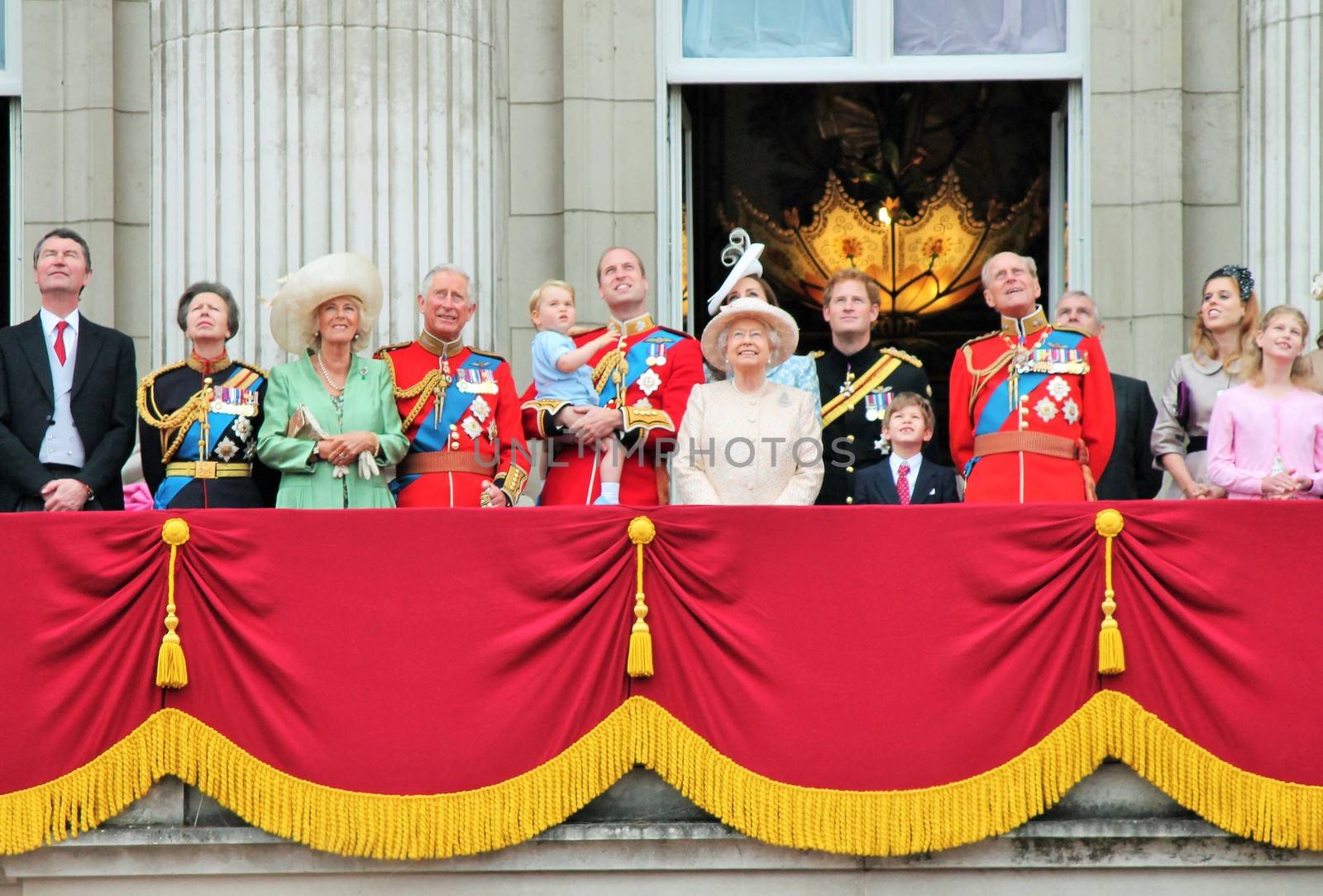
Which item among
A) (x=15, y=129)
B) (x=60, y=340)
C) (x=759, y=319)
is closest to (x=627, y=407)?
(x=759, y=319)

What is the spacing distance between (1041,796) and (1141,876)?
46 cm

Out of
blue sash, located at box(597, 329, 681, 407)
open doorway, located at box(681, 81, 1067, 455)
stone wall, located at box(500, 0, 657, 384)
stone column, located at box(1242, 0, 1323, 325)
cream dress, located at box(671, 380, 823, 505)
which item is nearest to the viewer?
cream dress, located at box(671, 380, 823, 505)

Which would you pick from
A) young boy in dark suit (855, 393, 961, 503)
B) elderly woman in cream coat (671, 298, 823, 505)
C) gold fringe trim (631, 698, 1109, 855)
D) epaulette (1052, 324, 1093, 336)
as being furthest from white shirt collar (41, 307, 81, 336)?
epaulette (1052, 324, 1093, 336)

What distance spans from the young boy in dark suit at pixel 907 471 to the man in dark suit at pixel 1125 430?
0.91 meters

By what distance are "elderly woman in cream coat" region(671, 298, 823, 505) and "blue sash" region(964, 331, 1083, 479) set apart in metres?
0.73

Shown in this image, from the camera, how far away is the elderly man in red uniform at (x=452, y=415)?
894 cm

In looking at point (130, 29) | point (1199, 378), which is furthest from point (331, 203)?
point (1199, 378)

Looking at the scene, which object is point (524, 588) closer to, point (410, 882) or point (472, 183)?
point (410, 882)

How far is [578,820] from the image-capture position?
7902 millimetres

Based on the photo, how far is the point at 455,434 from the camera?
8984 mm

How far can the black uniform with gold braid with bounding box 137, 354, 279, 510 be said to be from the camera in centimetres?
875

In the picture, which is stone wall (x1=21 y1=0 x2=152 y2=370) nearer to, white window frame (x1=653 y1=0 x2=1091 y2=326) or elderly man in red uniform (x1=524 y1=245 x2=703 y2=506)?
white window frame (x1=653 y1=0 x2=1091 y2=326)

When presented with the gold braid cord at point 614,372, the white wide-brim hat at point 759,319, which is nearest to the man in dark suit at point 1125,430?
the white wide-brim hat at point 759,319

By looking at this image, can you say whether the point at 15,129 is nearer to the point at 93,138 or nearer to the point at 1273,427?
the point at 93,138
